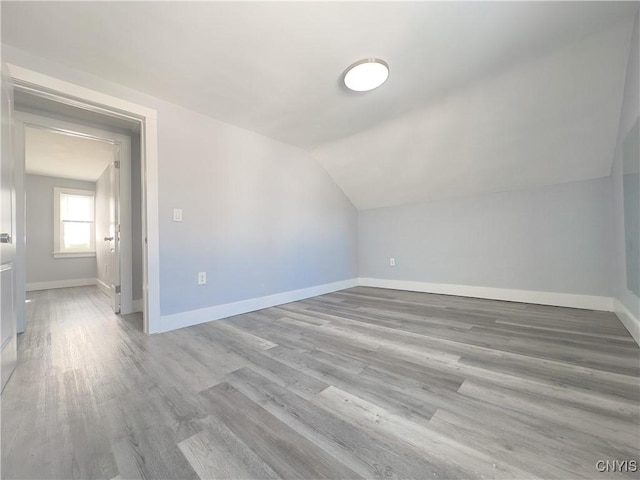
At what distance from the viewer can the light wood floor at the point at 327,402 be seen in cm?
86

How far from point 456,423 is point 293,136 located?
2.97 meters

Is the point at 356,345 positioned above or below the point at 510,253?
below

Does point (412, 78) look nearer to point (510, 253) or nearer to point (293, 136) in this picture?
point (293, 136)

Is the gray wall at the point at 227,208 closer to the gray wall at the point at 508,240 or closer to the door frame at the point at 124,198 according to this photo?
the door frame at the point at 124,198

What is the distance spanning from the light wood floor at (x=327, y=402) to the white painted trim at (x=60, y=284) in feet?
11.6

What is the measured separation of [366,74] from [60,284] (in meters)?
6.34

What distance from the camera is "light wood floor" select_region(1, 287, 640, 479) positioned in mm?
858

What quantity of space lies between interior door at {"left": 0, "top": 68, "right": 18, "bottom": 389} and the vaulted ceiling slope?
54 centimetres

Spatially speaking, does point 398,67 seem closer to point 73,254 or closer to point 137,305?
point 137,305

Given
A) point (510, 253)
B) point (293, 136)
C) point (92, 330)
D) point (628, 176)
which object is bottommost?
point (92, 330)

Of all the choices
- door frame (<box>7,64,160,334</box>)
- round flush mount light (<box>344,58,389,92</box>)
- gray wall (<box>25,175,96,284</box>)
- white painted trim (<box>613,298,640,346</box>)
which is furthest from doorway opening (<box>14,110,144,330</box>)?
white painted trim (<box>613,298,640,346</box>)

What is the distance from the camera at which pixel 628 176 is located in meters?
1.96

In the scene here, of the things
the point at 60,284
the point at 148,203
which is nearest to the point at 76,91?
the point at 148,203

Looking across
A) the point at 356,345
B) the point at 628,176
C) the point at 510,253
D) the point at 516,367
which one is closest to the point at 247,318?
the point at 356,345
